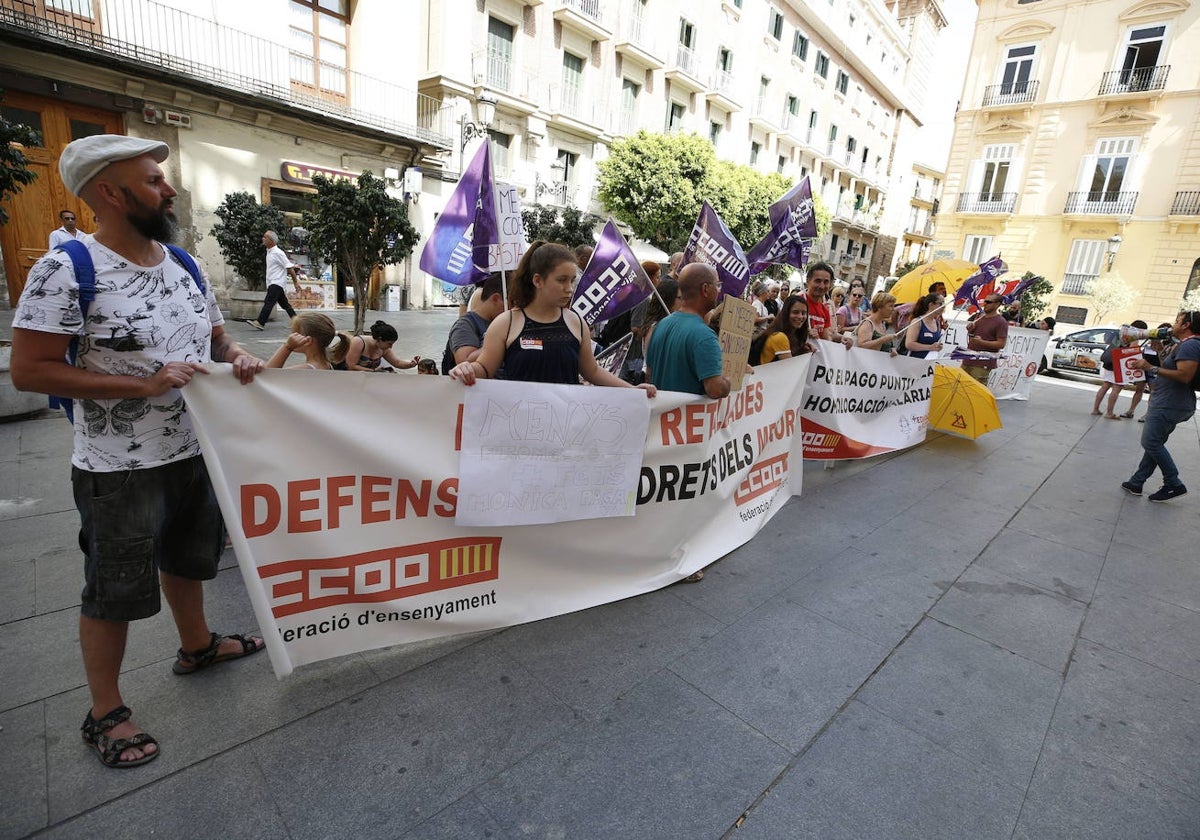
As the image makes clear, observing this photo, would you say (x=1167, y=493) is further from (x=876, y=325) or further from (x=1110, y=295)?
(x=1110, y=295)

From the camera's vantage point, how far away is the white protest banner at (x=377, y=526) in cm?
212

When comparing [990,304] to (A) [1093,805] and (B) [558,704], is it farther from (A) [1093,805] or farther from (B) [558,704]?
(B) [558,704]

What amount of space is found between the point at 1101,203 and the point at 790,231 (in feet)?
102

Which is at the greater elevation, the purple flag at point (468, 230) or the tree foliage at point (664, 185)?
the tree foliage at point (664, 185)

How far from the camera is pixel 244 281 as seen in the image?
1393cm

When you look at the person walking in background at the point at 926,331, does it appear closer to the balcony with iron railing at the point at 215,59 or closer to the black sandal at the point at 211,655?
the black sandal at the point at 211,655

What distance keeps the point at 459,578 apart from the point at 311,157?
52.5ft

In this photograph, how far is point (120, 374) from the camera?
187cm

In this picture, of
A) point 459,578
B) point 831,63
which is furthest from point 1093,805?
point 831,63

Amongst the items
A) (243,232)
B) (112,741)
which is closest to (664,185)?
(243,232)

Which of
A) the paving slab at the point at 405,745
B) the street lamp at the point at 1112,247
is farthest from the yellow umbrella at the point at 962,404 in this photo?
the street lamp at the point at 1112,247

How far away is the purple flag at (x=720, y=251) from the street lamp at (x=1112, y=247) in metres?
31.2

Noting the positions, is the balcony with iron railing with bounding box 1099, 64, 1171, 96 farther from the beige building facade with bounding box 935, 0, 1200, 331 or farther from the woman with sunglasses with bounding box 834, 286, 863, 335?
the woman with sunglasses with bounding box 834, 286, 863, 335

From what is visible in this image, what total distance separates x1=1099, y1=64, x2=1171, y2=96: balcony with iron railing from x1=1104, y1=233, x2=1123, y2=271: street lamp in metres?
6.14
